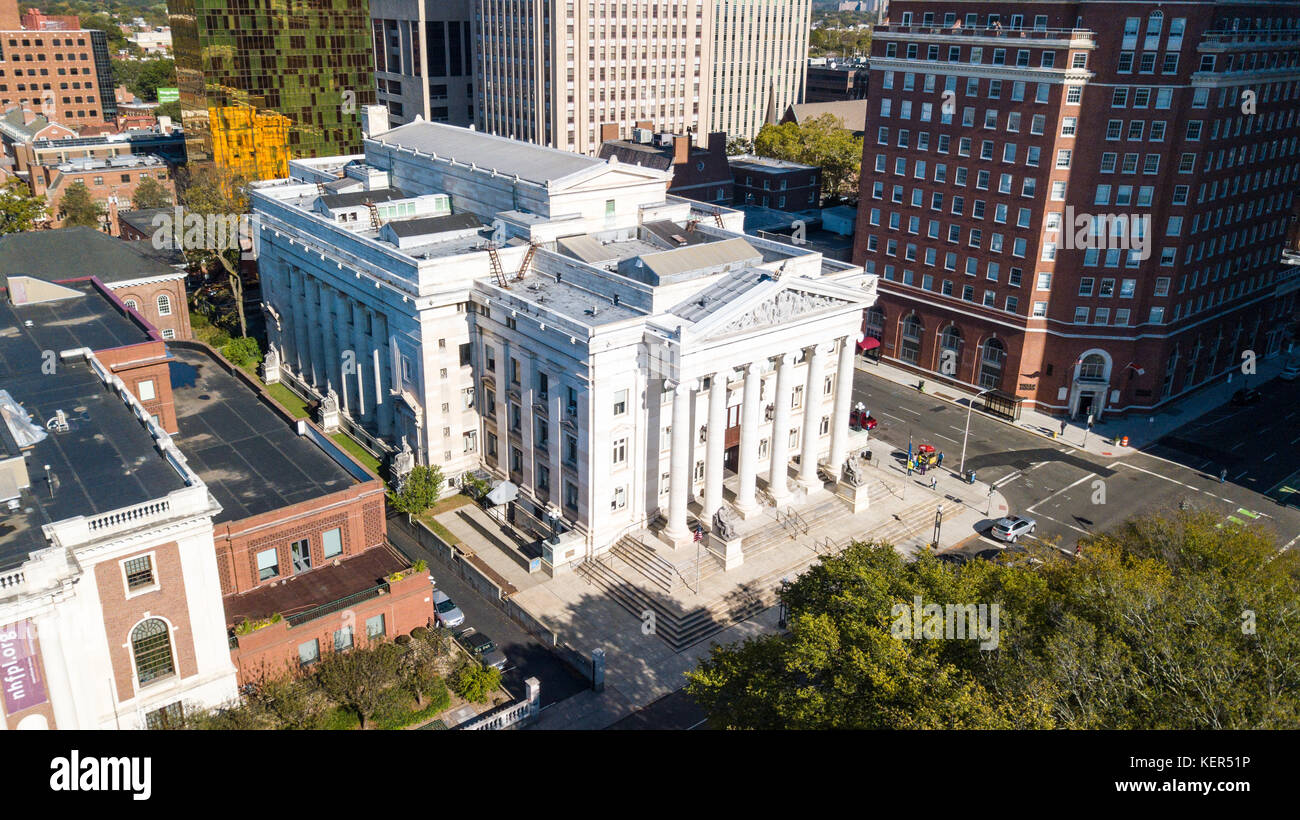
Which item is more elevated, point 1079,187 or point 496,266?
point 1079,187

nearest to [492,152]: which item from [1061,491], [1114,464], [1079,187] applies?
[1079,187]

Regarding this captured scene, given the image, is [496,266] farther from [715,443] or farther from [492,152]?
[715,443]

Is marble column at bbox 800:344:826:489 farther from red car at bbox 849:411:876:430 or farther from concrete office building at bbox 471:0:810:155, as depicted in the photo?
concrete office building at bbox 471:0:810:155

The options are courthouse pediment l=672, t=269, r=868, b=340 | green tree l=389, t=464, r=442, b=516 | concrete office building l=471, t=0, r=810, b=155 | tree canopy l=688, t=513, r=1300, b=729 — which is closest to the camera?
tree canopy l=688, t=513, r=1300, b=729

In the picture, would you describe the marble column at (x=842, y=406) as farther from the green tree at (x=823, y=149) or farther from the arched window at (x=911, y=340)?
the green tree at (x=823, y=149)

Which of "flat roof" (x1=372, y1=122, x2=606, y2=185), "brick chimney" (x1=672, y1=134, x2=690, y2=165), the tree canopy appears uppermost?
"flat roof" (x1=372, y1=122, x2=606, y2=185)

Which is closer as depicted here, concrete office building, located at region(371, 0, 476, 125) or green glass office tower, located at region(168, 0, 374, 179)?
green glass office tower, located at region(168, 0, 374, 179)

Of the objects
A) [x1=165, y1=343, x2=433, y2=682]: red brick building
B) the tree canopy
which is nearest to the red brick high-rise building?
the tree canopy
